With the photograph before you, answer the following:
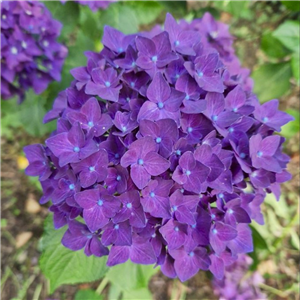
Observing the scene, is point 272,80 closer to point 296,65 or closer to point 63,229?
point 296,65

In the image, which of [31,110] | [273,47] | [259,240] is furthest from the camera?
[31,110]

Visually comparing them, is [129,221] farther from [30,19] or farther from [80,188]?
[30,19]

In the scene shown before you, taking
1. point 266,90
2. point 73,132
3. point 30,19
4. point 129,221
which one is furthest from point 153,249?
point 266,90

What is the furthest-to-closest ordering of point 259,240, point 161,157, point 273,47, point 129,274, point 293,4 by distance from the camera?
point 273,47 → point 293,4 → point 259,240 → point 129,274 → point 161,157

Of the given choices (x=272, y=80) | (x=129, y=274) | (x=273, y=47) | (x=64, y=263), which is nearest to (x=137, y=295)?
(x=129, y=274)

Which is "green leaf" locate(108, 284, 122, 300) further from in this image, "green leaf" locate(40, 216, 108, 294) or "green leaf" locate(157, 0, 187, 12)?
"green leaf" locate(157, 0, 187, 12)

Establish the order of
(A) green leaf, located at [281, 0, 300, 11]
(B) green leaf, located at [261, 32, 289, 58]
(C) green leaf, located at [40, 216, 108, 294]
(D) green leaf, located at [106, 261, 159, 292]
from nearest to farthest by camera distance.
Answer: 1. (C) green leaf, located at [40, 216, 108, 294]
2. (D) green leaf, located at [106, 261, 159, 292]
3. (A) green leaf, located at [281, 0, 300, 11]
4. (B) green leaf, located at [261, 32, 289, 58]

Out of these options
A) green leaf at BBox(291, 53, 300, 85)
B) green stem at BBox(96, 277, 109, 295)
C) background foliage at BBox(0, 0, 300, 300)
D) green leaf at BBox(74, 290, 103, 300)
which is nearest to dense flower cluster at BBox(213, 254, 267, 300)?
background foliage at BBox(0, 0, 300, 300)
